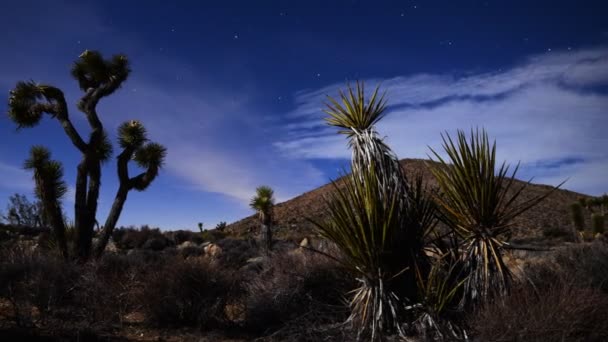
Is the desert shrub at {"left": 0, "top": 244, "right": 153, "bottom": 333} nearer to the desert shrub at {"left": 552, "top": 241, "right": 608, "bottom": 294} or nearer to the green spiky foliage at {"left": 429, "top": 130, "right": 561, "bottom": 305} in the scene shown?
the green spiky foliage at {"left": 429, "top": 130, "right": 561, "bottom": 305}

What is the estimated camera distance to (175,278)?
852 centimetres

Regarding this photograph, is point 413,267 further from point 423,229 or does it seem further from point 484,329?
point 484,329

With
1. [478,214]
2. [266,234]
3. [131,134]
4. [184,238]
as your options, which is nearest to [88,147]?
[131,134]

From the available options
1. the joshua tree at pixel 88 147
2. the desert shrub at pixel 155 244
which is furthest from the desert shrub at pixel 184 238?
the joshua tree at pixel 88 147

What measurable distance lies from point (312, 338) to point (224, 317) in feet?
9.12

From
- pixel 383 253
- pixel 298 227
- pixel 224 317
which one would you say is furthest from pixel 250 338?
pixel 298 227

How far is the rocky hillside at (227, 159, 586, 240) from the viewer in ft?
117

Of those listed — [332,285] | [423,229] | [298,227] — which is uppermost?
[298,227]

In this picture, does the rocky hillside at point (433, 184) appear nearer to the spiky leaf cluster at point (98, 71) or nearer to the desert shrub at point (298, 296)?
the spiky leaf cluster at point (98, 71)

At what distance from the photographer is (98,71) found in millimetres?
16625

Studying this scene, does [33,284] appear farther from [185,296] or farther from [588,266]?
[588,266]

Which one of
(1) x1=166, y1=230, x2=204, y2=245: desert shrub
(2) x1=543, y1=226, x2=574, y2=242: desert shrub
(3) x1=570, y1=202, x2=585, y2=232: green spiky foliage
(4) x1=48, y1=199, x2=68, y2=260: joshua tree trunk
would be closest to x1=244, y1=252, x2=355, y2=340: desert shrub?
(4) x1=48, y1=199, x2=68, y2=260: joshua tree trunk

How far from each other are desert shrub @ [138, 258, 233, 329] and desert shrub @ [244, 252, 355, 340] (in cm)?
59

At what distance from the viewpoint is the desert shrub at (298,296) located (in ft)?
25.8
